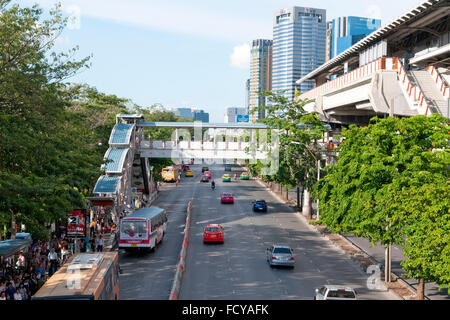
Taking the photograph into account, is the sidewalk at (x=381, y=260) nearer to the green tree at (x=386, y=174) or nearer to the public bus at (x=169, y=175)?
the green tree at (x=386, y=174)

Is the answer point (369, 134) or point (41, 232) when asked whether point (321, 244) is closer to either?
point (369, 134)

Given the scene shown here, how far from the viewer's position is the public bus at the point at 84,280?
16005 mm

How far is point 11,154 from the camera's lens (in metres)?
22.7

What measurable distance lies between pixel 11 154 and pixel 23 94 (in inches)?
118

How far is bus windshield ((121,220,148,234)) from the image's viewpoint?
34.0 metres

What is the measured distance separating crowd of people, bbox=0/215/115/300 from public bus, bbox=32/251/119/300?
2541 millimetres

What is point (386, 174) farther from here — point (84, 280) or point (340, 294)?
point (84, 280)

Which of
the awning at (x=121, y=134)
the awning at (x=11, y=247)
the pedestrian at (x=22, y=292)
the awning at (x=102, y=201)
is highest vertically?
the awning at (x=121, y=134)

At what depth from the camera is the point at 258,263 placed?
3216cm

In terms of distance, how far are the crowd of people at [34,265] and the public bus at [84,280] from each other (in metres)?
2.54

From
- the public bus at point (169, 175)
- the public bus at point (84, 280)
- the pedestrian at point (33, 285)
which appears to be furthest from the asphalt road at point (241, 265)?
the public bus at point (169, 175)

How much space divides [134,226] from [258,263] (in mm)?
8873

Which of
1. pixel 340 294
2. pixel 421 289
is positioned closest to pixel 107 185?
pixel 340 294

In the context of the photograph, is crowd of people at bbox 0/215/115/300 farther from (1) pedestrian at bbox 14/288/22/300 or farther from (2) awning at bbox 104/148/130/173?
(2) awning at bbox 104/148/130/173
